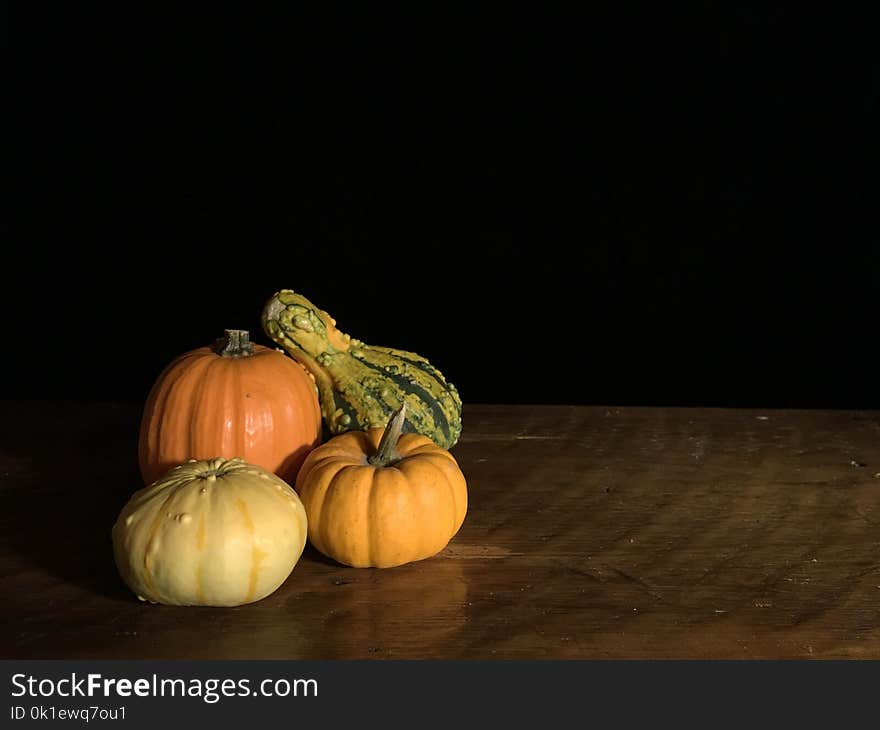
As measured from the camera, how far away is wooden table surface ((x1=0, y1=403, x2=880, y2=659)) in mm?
1257

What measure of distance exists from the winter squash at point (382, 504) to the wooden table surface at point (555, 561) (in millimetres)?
35

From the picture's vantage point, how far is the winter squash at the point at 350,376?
1.63 meters

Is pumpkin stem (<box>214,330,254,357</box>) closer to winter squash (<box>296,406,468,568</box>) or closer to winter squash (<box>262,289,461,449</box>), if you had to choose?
winter squash (<box>262,289,461,449</box>)

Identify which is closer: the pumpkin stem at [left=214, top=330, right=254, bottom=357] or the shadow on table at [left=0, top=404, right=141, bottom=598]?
the shadow on table at [left=0, top=404, right=141, bottom=598]

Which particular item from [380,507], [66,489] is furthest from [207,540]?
[66,489]

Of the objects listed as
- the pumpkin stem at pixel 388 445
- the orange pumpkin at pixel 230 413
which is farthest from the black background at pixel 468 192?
the pumpkin stem at pixel 388 445

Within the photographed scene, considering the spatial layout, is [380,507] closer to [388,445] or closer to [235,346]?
[388,445]

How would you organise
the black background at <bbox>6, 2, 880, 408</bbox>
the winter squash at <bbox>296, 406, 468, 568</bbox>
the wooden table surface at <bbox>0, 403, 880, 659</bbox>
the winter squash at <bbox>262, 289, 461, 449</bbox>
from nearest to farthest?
the wooden table surface at <bbox>0, 403, 880, 659</bbox>
the winter squash at <bbox>296, 406, 468, 568</bbox>
the winter squash at <bbox>262, 289, 461, 449</bbox>
the black background at <bbox>6, 2, 880, 408</bbox>

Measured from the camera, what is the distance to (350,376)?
1.66 m

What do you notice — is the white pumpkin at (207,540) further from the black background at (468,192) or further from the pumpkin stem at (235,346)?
the black background at (468,192)

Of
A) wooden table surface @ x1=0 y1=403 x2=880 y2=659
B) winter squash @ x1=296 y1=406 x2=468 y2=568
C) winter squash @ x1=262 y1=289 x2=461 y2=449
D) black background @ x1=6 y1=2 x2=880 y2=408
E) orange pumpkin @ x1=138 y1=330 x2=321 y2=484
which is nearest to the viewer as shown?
wooden table surface @ x1=0 y1=403 x2=880 y2=659

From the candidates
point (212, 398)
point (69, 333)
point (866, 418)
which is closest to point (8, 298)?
point (69, 333)

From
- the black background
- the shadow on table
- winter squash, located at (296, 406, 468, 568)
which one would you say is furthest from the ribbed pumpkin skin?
the black background

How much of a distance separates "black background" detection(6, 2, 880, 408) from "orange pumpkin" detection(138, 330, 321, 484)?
0.85m
